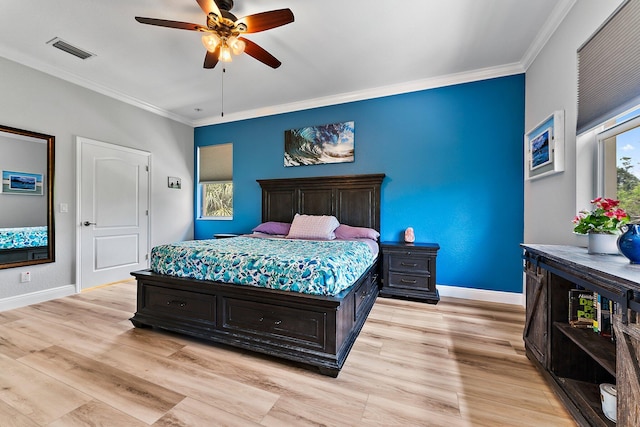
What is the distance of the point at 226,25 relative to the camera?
2.12 metres

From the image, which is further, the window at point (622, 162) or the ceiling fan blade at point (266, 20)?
the ceiling fan blade at point (266, 20)

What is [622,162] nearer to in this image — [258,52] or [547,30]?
[547,30]

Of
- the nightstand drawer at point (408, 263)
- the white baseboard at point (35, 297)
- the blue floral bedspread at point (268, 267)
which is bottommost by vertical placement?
the white baseboard at point (35, 297)

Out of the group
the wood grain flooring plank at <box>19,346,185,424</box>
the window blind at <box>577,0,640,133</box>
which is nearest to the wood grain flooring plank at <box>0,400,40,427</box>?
the wood grain flooring plank at <box>19,346,185,424</box>

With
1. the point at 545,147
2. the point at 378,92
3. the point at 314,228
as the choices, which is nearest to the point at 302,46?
the point at 378,92

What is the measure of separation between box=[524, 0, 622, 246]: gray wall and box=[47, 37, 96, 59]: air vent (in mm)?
4763

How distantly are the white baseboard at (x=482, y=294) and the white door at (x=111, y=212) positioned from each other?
189 inches

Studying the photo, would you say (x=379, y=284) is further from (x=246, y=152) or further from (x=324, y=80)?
(x=246, y=152)

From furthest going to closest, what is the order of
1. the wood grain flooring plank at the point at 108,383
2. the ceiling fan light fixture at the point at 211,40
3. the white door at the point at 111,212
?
the white door at the point at 111,212 → the ceiling fan light fixture at the point at 211,40 → the wood grain flooring plank at the point at 108,383

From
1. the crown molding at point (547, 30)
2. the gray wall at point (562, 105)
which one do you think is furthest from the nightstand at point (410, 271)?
the crown molding at point (547, 30)

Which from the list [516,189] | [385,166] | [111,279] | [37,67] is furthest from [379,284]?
[37,67]

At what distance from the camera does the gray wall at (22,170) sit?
9.65 feet

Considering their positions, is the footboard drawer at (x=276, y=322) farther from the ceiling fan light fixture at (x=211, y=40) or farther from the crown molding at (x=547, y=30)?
the crown molding at (x=547, y=30)

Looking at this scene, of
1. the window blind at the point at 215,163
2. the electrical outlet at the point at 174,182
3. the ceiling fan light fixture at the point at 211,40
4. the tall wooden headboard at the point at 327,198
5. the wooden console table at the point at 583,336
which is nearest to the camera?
the wooden console table at the point at 583,336
